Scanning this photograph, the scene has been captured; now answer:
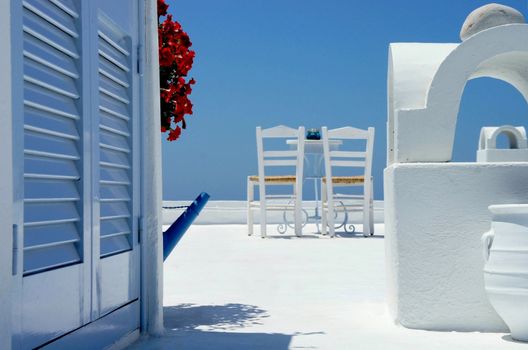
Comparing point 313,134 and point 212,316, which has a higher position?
point 313,134

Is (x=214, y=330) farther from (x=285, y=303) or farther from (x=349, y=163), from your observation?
(x=349, y=163)

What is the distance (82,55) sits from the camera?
2.52 meters

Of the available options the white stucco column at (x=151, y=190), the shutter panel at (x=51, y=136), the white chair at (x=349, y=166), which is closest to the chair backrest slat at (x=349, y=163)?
the white chair at (x=349, y=166)

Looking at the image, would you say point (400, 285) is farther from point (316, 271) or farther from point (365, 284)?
point (316, 271)

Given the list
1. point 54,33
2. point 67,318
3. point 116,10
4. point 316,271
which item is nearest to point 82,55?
point 54,33

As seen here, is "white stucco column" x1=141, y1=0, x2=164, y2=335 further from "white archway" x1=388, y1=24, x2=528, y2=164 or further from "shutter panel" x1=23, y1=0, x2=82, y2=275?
"white archway" x1=388, y1=24, x2=528, y2=164

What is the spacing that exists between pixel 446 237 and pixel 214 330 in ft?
4.24

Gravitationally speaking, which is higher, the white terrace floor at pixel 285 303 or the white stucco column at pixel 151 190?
the white stucco column at pixel 151 190

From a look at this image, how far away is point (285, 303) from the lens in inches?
182

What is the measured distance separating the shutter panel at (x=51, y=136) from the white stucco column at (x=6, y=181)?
0.54ft

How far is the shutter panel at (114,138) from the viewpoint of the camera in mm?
2834

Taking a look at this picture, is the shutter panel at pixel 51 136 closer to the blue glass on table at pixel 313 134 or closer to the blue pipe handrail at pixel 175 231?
the blue pipe handrail at pixel 175 231

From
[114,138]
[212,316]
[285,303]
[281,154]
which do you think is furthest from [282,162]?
[114,138]

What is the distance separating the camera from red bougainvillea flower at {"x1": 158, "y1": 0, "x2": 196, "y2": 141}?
3.93 metres
